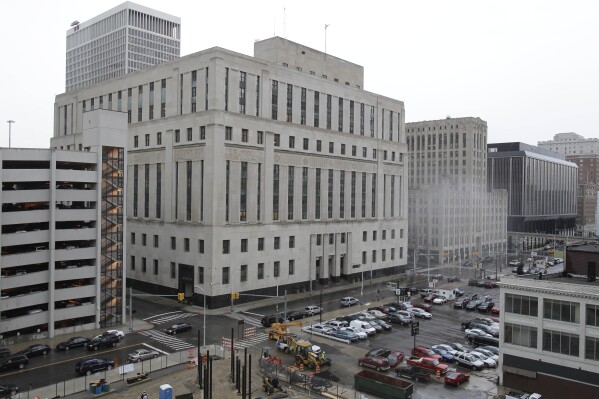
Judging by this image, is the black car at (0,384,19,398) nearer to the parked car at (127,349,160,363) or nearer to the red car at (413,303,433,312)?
the parked car at (127,349,160,363)

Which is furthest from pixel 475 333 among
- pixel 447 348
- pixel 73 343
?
pixel 73 343

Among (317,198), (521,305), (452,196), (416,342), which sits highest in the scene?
(452,196)

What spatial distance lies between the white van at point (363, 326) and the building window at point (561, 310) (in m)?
25.7

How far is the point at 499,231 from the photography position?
186 meters

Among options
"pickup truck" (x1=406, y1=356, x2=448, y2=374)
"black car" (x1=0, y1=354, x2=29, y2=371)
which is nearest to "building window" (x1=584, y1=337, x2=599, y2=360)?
"pickup truck" (x1=406, y1=356, x2=448, y2=374)

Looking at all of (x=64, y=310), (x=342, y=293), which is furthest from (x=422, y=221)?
(x=64, y=310)

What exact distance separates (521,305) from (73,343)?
5151cm

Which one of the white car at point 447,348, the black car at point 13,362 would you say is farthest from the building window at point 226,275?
the white car at point 447,348

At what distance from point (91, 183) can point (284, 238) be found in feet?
124

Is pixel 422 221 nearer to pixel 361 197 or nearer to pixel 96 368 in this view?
pixel 361 197

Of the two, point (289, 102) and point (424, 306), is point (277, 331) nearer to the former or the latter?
point (424, 306)

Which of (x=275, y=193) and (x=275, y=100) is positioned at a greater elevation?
(x=275, y=100)

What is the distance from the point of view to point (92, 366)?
5178 cm

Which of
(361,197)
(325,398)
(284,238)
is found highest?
(361,197)
